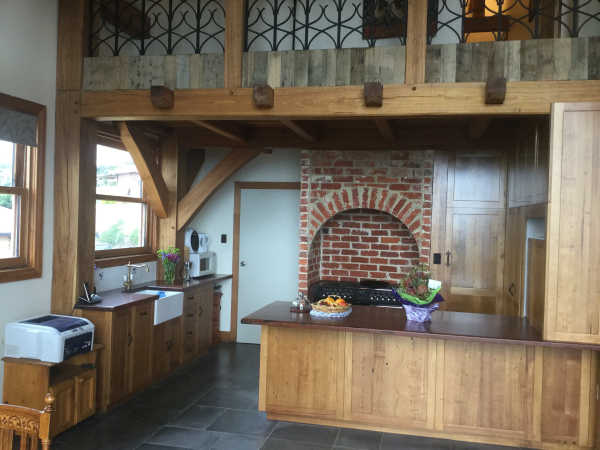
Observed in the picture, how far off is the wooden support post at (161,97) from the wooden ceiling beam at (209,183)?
215cm

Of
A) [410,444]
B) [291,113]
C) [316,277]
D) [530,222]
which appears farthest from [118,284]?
[530,222]

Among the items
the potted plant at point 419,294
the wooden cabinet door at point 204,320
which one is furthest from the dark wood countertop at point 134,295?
the potted plant at point 419,294

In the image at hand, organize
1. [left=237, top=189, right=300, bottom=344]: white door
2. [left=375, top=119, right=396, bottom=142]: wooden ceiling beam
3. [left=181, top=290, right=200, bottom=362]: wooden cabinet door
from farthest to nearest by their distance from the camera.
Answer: [left=237, top=189, right=300, bottom=344]: white door → [left=181, top=290, right=200, bottom=362]: wooden cabinet door → [left=375, top=119, right=396, bottom=142]: wooden ceiling beam

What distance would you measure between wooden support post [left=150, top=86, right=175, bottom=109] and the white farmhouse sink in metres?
1.93

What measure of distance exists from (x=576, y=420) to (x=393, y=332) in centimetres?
145

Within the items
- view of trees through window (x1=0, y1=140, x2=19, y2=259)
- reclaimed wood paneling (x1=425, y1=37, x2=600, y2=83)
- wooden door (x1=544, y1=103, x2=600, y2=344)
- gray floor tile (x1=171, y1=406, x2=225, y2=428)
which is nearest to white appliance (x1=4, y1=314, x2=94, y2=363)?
view of trees through window (x1=0, y1=140, x2=19, y2=259)

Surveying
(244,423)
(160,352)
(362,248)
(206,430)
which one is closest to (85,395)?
(206,430)

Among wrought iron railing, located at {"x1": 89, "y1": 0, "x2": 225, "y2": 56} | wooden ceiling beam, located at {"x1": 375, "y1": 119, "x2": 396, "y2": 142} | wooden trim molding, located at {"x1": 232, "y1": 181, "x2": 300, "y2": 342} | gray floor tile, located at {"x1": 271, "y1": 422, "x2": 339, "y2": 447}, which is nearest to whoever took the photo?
gray floor tile, located at {"x1": 271, "y1": 422, "x2": 339, "y2": 447}

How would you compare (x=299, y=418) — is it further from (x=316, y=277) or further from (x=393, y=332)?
(x=316, y=277)

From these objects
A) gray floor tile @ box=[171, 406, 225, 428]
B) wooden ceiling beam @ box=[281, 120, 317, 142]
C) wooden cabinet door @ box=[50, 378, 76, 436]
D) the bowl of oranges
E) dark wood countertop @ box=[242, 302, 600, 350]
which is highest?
wooden ceiling beam @ box=[281, 120, 317, 142]

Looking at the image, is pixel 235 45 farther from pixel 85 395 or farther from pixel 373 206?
pixel 85 395

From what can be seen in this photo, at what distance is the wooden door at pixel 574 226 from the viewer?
11.4ft

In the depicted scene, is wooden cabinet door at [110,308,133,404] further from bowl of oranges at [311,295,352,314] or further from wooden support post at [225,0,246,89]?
wooden support post at [225,0,246,89]

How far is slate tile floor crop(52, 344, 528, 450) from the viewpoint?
378cm
